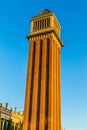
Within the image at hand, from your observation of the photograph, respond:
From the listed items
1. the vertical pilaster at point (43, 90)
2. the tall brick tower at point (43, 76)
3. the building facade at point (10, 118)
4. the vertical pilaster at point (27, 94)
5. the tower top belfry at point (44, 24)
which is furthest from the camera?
the tower top belfry at point (44, 24)

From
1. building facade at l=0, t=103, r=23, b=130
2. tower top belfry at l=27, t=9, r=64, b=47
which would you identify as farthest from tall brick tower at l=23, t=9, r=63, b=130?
building facade at l=0, t=103, r=23, b=130

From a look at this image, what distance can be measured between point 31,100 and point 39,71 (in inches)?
304

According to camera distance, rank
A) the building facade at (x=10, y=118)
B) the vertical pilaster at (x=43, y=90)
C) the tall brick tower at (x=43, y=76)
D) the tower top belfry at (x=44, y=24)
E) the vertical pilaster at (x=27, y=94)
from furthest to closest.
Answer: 1. the tower top belfry at (x=44, y=24)
2. the building facade at (x=10, y=118)
3. the vertical pilaster at (x=27, y=94)
4. the tall brick tower at (x=43, y=76)
5. the vertical pilaster at (x=43, y=90)

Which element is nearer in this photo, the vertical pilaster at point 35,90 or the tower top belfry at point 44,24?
the vertical pilaster at point 35,90

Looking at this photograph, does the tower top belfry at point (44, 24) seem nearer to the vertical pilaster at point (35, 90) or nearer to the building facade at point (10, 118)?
the vertical pilaster at point (35, 90)

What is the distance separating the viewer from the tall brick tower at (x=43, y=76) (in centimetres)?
5450

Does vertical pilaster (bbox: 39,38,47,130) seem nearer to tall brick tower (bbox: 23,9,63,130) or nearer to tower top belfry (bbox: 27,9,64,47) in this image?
tall brick tower (bbox: 23,9,63,130)

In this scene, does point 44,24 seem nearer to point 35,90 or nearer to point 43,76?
point 43,76

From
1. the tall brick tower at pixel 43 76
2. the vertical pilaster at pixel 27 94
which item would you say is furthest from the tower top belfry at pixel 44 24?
the vertical pilaster at pixel 27 94

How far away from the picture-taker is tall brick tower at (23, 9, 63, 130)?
2146 inches

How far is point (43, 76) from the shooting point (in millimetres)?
59281

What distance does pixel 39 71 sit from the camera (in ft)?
199

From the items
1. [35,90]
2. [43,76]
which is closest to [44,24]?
[43,76]

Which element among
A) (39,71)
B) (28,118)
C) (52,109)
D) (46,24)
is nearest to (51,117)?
(52,109)
